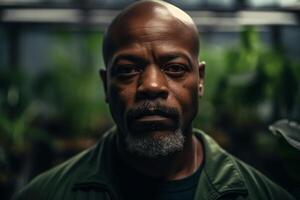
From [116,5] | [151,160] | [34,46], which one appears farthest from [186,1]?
[34,46]

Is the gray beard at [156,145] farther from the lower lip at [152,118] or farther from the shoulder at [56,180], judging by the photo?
the shoulder at [56,180]

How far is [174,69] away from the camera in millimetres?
1466

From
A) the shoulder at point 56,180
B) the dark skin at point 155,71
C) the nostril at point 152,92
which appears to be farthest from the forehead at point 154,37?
the shoulder at point 56,180

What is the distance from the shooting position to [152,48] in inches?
57.0

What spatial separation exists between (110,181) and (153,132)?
21 centimetres

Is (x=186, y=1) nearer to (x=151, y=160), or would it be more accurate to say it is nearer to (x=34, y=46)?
(x=151, y=160)

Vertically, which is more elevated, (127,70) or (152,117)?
(127,70)

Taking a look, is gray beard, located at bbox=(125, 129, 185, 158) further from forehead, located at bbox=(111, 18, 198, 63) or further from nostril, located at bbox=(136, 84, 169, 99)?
forehead, located at bbox=(111, 18, 198, 63)

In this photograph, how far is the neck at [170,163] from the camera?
1488mm

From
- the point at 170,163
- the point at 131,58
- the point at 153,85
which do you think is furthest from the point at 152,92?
the point at 170,163

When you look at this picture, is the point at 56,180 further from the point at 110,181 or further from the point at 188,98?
the point at 188,98

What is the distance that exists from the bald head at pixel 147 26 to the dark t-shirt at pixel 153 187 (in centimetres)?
34

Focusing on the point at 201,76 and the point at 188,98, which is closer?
the point at 188,98

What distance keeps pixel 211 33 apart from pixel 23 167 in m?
1.38
